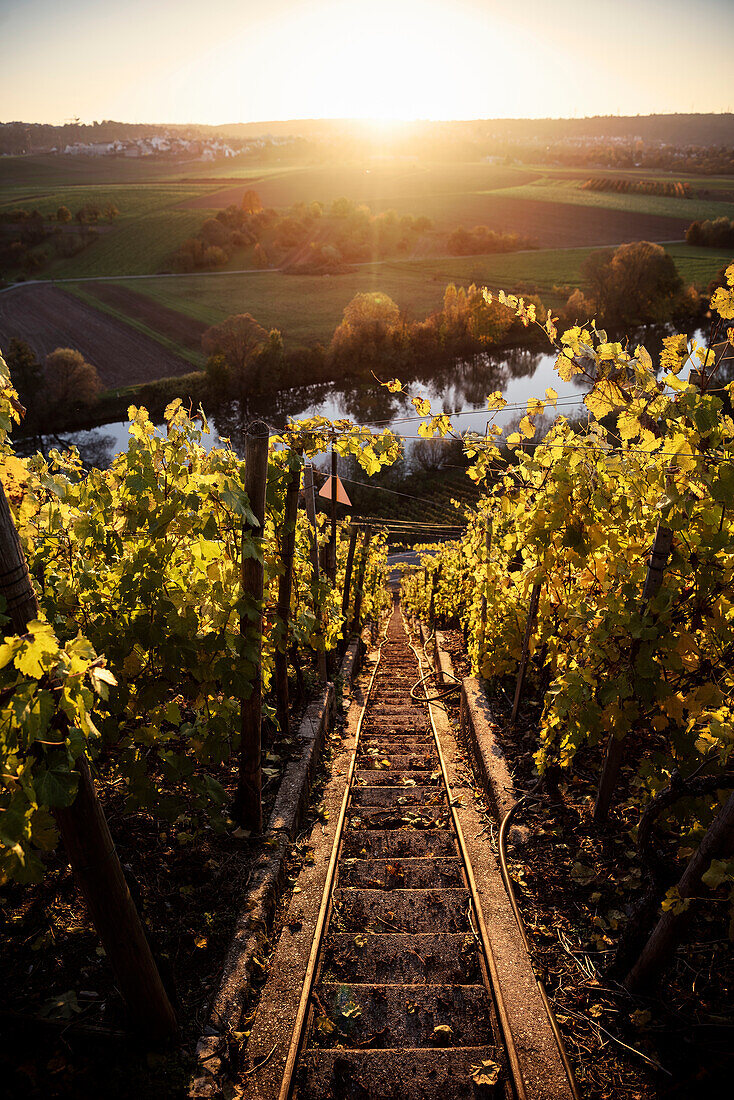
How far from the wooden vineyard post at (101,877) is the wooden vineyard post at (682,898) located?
2.13m

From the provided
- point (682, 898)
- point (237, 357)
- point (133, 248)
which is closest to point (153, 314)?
point (237, 357)

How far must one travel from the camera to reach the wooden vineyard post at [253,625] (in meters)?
3.31

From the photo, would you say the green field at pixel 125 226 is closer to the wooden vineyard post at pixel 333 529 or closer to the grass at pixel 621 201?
the grass at pixel 621 201

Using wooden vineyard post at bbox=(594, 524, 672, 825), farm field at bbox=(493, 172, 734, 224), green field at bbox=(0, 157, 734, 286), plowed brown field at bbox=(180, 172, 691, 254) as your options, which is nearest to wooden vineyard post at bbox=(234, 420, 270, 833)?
wooden vineyard post at bbox=(594, 524, 672, 825)

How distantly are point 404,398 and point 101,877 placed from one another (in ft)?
152

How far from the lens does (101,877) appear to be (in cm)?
222

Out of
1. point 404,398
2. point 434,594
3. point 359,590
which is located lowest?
point 434,594

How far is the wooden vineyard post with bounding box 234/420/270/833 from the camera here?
3.31 metres

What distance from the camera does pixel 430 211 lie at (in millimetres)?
81188

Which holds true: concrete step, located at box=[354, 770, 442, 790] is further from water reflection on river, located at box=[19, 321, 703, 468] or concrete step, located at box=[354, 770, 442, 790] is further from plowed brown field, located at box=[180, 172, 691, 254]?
→ plowed brown field, located at box=[180, 172, 691, 254]

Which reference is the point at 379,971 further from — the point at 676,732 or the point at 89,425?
the point at 89,425

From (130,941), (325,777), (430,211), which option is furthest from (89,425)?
(430,211)

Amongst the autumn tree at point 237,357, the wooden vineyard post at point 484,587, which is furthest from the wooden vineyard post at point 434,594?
the autumn tree at point 237,357

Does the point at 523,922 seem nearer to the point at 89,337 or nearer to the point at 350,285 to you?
the point at 89,337
